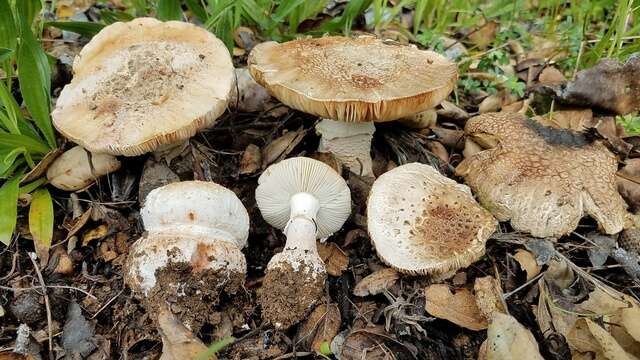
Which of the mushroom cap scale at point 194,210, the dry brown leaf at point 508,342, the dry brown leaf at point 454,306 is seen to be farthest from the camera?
the mushroom cap scale at point 194,210

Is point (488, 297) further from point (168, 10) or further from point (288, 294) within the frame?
point (168, 10)

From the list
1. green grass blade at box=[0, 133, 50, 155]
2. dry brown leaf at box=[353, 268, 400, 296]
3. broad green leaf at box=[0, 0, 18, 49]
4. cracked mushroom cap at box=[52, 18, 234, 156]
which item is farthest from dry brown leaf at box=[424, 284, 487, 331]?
broad green leaf at box=[0, 0, 18, 49]

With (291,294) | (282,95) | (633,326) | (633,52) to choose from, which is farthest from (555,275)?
(633,52)

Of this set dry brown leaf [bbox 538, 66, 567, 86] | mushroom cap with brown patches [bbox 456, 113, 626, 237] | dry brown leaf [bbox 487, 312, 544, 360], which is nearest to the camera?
dry brown leaf [bbox 487, 312, 544, 360]

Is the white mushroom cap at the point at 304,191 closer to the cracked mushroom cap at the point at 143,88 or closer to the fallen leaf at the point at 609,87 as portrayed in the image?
the cracked mushroom cap at the point at 143,88

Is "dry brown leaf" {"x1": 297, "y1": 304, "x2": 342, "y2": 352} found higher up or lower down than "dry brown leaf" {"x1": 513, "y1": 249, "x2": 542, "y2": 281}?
lower down

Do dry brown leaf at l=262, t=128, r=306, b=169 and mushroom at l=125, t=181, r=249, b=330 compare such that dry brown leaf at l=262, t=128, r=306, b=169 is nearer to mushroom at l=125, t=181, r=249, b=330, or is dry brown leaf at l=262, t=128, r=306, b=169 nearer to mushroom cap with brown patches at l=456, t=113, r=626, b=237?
mushroom at l=125, t=181, r=249, b=330

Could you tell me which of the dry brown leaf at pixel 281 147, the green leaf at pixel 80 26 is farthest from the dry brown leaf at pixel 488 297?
the green leaf at pixel 80 26
